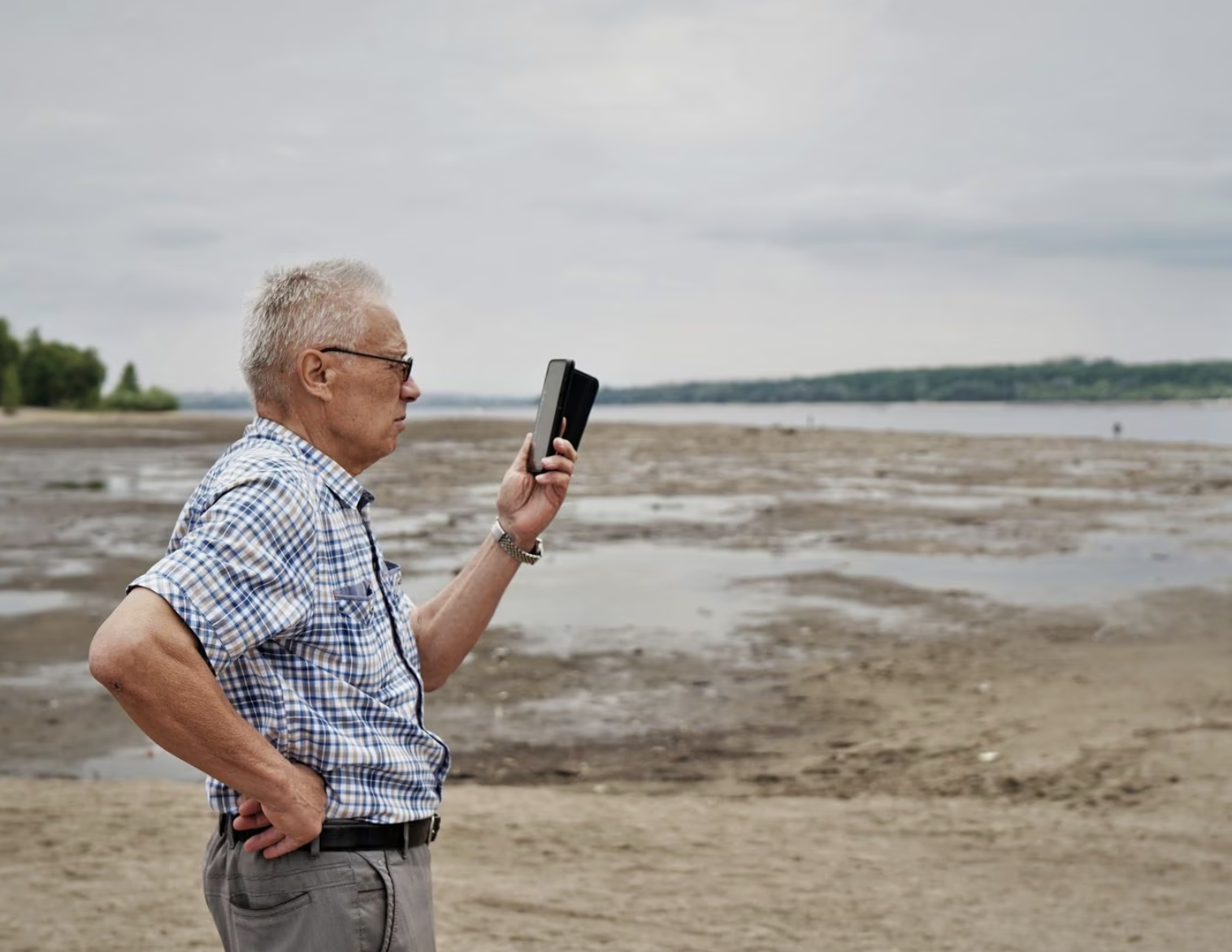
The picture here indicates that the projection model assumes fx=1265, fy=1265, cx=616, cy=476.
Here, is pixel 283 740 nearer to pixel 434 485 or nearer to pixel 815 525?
pixel 815 525

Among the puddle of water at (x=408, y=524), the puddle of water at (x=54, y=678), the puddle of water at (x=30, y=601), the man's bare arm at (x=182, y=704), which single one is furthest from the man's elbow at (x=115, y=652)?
the puddle of water at (x=408, y=524)

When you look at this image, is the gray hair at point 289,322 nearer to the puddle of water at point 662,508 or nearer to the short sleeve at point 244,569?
the short sleeve at point 244,569

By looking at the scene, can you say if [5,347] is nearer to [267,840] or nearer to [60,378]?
[60,378]

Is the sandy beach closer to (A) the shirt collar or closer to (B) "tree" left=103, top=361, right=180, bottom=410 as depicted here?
(A) the shirt collar

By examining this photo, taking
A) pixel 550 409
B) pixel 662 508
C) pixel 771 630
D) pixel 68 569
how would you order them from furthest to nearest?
pixel 662 508
pixel 68 569
pixel 771 630
pixel 550 409

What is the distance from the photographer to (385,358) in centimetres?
253

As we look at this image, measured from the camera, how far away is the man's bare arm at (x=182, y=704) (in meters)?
2.02

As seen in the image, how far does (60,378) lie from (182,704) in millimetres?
97212

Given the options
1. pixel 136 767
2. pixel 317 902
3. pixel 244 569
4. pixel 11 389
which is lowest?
pixel 136 767

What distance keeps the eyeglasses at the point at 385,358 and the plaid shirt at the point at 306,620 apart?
0.18 metres

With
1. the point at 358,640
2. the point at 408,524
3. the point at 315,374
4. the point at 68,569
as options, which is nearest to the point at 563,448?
the point at 315,374

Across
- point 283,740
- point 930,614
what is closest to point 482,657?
point 930,614

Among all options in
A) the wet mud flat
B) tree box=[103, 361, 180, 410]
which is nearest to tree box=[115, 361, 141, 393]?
tree box=[103, 361, 180, 410]

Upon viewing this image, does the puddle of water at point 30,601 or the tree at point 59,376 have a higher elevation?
the tree at point 59,376
